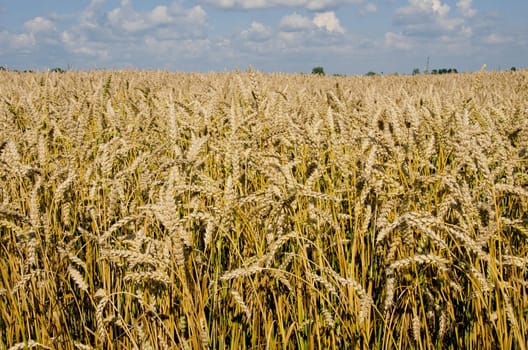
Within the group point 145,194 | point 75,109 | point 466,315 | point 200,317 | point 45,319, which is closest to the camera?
point 200,317

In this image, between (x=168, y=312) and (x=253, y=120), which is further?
(x=253, y=120)

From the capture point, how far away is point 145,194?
2.42 metres

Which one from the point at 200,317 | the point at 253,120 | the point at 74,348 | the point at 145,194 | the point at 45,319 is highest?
the point at 253,120

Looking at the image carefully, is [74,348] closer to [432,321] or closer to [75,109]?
[432,321]

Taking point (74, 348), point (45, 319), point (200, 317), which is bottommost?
point (74, 348)

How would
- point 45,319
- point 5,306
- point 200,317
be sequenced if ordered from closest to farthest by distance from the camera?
1. point 200,317
2. point 45,319
3. point 5,306

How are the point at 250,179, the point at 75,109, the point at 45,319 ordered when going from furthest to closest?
the point at 75,109, the point at 250,179, the point at 45,319

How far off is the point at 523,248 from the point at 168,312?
5.01 feet

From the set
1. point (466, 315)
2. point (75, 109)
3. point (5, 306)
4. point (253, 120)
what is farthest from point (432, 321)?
point (75, 109)

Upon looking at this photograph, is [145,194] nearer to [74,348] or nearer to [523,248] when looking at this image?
[74,348]

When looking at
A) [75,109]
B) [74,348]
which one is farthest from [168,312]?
[75,109]

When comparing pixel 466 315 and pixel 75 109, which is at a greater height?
pixel 75 109

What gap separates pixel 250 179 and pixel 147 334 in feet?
3.29

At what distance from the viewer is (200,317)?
165 centimetres
